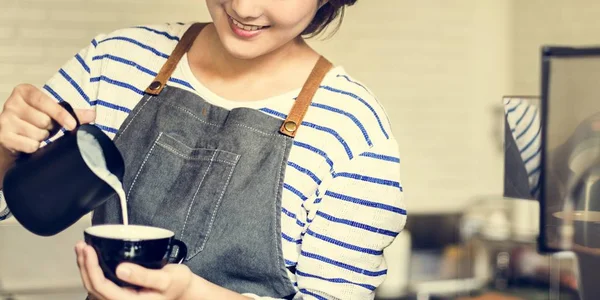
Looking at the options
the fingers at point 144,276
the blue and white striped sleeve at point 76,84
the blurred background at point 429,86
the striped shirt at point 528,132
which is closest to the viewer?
the fingers at point 144,276

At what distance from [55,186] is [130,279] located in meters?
0.20

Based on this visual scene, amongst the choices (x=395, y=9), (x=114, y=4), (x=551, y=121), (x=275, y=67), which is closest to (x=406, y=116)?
(x=395, y=9)

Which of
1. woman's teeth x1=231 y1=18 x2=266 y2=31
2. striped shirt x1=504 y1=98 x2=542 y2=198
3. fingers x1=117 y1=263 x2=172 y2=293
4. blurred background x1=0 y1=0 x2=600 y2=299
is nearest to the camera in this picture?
fingers x1=117 y1=263 x2=172 y2=293

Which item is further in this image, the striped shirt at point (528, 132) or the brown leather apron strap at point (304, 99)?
the brown leather apron strap at point (304, 99)

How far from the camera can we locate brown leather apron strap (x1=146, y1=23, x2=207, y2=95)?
1.41 metres

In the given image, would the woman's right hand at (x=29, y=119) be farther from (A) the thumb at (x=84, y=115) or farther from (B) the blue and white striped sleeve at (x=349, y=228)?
(B) the blue and white striped sleeve at (x=349, y=228)

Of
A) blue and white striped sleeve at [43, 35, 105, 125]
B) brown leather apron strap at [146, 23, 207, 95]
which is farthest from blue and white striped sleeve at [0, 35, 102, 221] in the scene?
brown leather apron strap at [146, 23, 207, 95]

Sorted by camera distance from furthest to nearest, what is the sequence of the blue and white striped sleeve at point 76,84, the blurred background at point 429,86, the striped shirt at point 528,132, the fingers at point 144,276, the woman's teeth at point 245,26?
the blurred background at point 429,86, the blue and white striped sleeve at point 76,84, the woman's teeth at point 245,26, the striped shirt at point 528,132, the fingers at point 144,276

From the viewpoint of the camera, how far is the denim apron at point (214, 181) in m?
1.30

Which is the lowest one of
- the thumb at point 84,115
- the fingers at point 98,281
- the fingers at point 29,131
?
the fingers at point 98,281

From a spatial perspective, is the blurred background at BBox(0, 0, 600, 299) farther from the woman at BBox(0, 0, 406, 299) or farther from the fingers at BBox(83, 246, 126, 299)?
the fingers at BBox(83, 246, 126, 299)

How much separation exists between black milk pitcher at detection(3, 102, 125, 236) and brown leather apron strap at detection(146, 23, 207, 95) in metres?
0.22

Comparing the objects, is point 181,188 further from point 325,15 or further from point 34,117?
point 325,15

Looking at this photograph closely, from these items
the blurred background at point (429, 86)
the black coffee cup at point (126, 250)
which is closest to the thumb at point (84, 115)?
the black coffee cup at point (126, 250)
